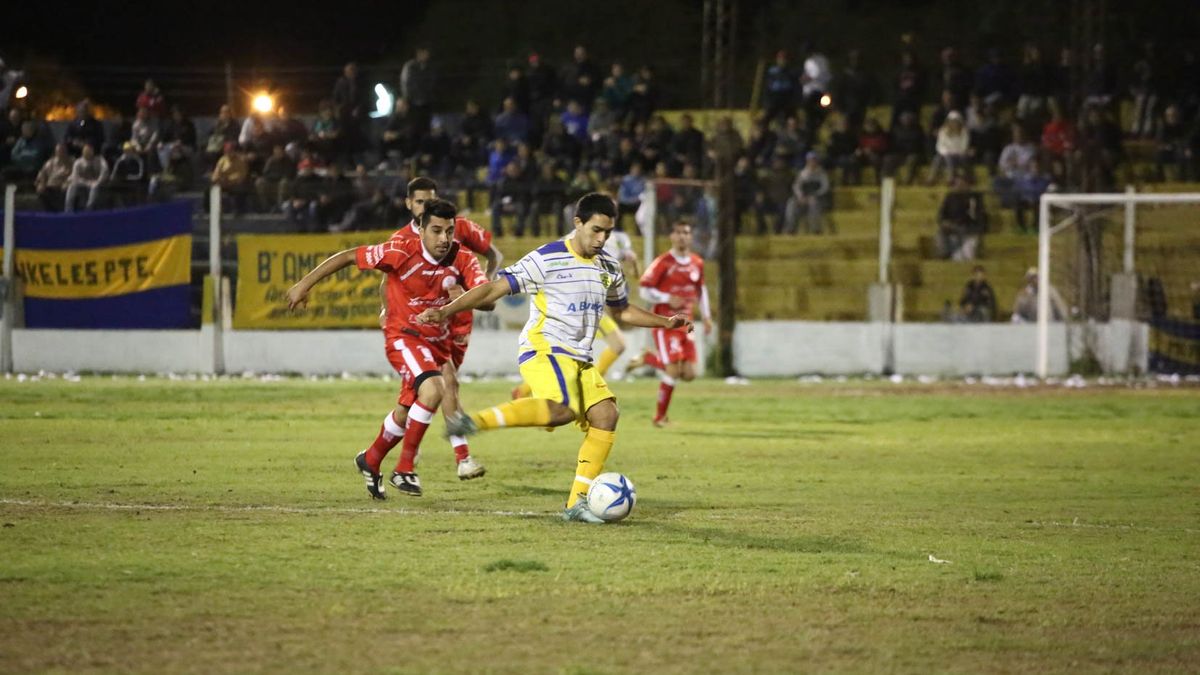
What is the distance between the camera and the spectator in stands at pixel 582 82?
30539mm

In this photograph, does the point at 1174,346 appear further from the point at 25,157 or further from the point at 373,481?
the point at 25,157

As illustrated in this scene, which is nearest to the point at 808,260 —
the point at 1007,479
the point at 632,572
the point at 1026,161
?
the point at 1026,161

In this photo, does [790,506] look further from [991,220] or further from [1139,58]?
[1139,58]

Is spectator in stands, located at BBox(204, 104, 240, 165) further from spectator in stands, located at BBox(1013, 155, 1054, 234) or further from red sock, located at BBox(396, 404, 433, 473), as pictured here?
red sock, located at BBox(396, 404, 433, 473)

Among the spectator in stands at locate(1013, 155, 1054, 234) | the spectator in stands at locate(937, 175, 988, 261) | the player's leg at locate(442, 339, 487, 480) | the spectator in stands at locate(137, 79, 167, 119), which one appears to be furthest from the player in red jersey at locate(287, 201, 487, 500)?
the spectator in stands at locate(137, 79, 167, 119)

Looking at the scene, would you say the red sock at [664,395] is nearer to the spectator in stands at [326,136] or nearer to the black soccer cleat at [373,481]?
the black soccer cleat at [373,481]

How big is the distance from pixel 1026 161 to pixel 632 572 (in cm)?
2225

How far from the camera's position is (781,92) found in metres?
30.4

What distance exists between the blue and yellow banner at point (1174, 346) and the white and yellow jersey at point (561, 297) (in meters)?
17.3

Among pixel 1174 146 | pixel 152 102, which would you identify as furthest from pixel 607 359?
pixel 1174 146

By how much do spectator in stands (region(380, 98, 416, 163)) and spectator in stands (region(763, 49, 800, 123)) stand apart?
6.70m

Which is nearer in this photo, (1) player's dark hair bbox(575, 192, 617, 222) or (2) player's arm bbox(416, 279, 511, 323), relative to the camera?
(2) player's arm bbox(416, 279, 511, 323)

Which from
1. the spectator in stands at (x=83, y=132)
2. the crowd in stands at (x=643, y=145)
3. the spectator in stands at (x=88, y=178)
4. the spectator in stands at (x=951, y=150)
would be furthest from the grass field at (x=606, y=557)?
the spectator in stands at (x=951, y=150)

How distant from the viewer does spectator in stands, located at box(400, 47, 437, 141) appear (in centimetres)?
3062
